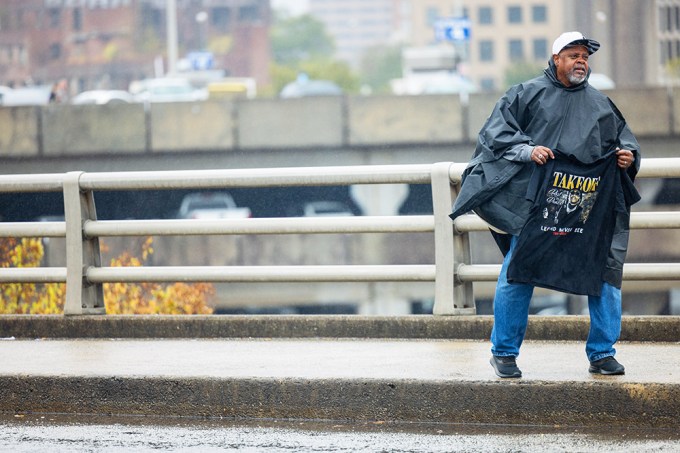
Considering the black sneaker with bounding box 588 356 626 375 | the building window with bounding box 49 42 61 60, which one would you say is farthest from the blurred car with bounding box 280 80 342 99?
the building window with bounding box 49 42 61 60

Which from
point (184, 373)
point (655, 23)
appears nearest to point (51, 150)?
point (184, 373)

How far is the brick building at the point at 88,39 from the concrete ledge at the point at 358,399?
8532cm

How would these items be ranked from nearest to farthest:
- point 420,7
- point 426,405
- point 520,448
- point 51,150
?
1. point 520,448
2. point 426,405
3. point 51,150
4. point 420,7

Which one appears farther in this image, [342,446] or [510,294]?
[510,294]

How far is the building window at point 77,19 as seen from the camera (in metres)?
93.6

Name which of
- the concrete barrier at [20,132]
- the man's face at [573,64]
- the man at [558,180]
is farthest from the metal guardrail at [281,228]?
the concrete barrier at [20,132]

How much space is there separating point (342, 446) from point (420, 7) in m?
130

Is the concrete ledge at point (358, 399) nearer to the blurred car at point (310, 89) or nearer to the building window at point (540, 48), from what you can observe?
the blurred car at point (310, 89)

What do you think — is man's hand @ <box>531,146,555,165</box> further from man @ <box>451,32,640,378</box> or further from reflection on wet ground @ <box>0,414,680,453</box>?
reflection on wet ground @ <box>0,414,680,453</box>

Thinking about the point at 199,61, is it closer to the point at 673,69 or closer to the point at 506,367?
the point at 673,69

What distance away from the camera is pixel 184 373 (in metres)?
6.21

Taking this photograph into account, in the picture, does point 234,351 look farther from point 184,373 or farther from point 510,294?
point 510,294

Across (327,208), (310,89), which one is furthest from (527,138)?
(310,89)

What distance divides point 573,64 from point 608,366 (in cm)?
146
